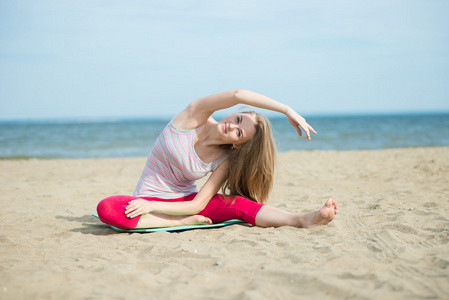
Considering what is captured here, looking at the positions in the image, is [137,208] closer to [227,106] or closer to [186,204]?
[186,204]

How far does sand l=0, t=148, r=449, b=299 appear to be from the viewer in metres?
2.27

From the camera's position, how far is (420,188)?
6008mm

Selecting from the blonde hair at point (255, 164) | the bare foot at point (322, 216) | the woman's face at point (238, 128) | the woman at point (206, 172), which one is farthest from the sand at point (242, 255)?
the woman's face at point (238, 128)

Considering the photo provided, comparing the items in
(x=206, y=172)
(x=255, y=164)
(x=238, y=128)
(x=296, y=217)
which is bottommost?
(x=296, y=217)

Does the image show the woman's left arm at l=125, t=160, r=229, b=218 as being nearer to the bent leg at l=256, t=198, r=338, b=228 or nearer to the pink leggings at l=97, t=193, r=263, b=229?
the pink leggings at l=97, t=193, r=263, b=229

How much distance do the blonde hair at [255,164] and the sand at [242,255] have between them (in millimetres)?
421

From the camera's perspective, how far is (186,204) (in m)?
3.80

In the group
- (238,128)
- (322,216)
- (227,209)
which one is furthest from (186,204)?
(322,216)

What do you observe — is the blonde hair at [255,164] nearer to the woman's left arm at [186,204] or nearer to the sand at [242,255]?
the woman's left arm at [186,204]

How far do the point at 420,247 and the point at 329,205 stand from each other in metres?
0.83

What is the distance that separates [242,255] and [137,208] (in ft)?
3.91

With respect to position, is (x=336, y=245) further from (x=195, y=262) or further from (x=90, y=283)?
(x=90, y=283)

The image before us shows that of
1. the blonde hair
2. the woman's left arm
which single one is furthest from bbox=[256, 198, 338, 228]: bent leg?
the woman's left arm

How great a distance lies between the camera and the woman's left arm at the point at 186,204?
364cm
